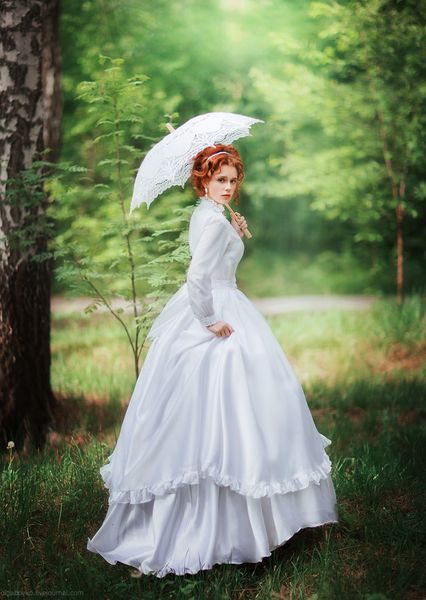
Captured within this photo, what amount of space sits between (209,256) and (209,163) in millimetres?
492

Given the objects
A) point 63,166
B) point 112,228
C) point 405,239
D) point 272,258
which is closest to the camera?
point 63,166

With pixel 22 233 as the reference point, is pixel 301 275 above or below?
below

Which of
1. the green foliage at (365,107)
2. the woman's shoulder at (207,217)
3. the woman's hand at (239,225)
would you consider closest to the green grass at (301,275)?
the green foliage at (365,107)

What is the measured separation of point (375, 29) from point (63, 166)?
4.78m

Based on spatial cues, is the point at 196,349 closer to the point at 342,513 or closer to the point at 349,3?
the point at 342,513

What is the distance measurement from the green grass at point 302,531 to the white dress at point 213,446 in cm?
18

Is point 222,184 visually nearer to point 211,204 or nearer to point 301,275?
point 211,204

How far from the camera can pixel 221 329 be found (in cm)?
298

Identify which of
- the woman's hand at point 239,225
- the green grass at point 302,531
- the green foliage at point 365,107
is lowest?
the green grass at point 302,531

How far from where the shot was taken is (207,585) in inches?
115

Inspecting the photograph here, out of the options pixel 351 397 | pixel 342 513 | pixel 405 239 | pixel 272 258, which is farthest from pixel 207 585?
pixel 272 258

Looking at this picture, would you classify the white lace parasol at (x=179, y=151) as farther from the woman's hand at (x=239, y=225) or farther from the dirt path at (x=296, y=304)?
the dirt path at (x=296, y=304)

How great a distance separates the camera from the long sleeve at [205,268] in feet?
9.68

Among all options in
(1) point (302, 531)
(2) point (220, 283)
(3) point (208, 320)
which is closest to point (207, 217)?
(2) point (220, 283)
